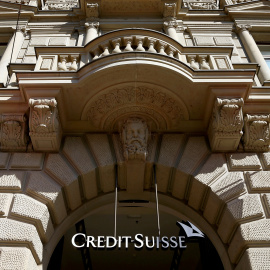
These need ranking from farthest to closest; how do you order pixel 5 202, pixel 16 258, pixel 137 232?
pixel 137 232 → pixel 5 202 → pixel 16 258

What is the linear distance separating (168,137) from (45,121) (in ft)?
7.69

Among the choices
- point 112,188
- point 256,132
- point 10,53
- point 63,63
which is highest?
point 10,53

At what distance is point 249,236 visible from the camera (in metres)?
5.10

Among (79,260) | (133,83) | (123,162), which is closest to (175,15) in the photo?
(133,83)

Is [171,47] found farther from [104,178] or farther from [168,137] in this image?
[104,178]

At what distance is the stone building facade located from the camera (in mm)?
5582

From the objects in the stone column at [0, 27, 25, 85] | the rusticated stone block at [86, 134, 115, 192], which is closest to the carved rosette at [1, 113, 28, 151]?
the rusticated stone block at [86, 134, 115, 192]

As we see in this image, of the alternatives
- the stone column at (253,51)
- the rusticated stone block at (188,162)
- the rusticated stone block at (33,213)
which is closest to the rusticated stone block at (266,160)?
the rusticated stone block at (188,162)

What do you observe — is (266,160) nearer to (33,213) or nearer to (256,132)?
(256,132)

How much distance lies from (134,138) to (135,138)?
0.02 meters

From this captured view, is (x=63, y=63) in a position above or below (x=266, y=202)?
above

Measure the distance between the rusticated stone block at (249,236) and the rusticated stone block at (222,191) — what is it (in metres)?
0.56

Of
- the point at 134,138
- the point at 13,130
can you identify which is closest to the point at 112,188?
the point at 134,138

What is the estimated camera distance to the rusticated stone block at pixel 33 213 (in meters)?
5.29
